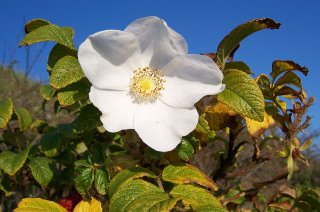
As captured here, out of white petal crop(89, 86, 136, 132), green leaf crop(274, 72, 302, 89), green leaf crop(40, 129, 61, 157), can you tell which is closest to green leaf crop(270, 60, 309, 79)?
green leaf crop(274, 72, 302, 89)

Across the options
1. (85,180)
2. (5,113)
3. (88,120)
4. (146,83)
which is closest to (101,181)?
(85,180)

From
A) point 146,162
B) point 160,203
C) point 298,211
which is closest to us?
point 160,203

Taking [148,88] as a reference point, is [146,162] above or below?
below

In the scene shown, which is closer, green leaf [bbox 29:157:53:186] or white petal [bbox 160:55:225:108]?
white petal [bbox 160:55:225:108]

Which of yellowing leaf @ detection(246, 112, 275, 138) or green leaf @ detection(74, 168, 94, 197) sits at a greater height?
yellowing leaf @ detection(246, 112, 275, 138)

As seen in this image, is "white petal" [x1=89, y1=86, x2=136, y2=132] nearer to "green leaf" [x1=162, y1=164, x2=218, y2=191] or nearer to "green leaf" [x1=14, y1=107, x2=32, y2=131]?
"green leaf" [x1=162, y1=164, x2=218, y2=191]

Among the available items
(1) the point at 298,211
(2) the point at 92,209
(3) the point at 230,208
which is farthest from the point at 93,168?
(1) the point at 298,211

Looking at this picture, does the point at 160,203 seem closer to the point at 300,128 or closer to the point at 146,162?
the point at 146,162
